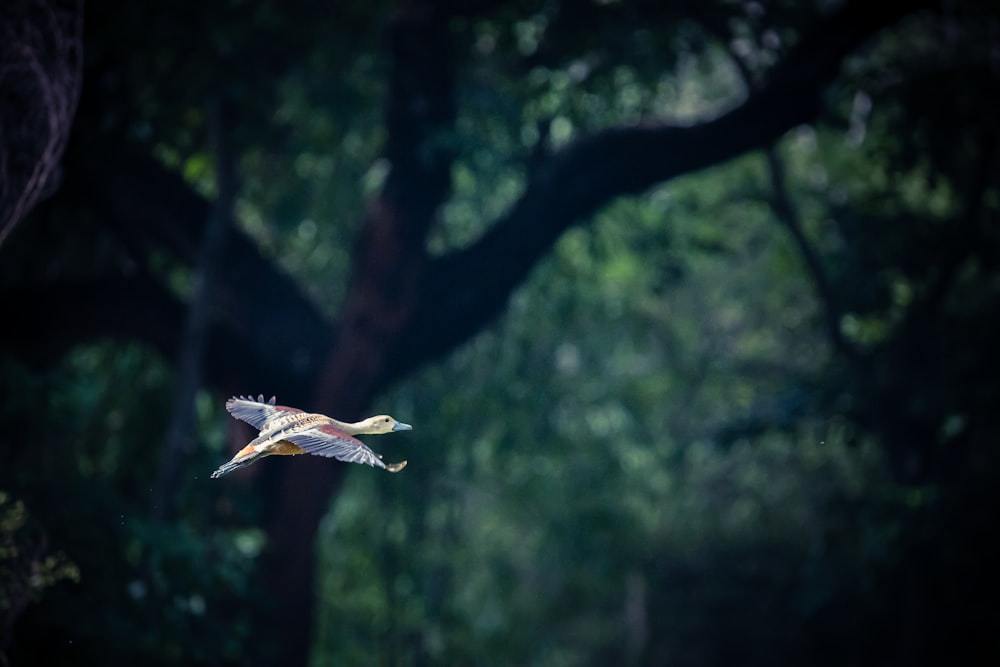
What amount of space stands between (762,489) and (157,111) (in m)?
11.2

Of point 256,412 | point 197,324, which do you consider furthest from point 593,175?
point 256,412

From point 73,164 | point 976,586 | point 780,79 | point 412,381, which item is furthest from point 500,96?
point 976,586

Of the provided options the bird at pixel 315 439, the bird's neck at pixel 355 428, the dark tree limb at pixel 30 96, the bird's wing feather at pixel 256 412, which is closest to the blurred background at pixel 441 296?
the dark tree limb at pixel 30 96

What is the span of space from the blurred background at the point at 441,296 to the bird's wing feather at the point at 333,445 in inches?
86.2

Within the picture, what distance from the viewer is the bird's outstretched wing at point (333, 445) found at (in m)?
2.31

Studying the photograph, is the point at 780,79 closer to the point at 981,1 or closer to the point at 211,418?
the point at 981,1

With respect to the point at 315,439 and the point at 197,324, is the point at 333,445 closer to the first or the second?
the point at 315,439

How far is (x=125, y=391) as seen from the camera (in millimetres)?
8570

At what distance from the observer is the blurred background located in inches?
251

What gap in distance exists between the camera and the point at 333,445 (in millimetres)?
2371

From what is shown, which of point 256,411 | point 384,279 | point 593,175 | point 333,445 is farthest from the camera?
point 593,175

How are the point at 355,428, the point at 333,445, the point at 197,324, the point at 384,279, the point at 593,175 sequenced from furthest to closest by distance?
1. the point at 593,175
2. the point at 384,279
3. the point at 197,324
4. the point at 355,428
5. the point at 333,445

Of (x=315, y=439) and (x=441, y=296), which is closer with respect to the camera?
(x=315, y=439)

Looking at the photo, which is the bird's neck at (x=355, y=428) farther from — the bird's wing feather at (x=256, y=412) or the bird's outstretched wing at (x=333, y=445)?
the bird's wing feather at (x=256, y=412)
